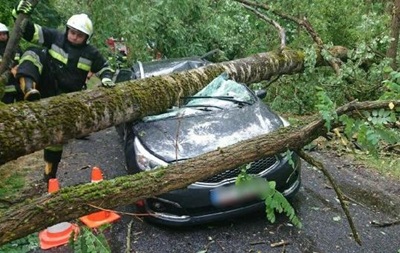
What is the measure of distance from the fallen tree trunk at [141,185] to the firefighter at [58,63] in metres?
2.43

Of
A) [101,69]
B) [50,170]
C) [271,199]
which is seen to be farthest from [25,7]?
[271,199]

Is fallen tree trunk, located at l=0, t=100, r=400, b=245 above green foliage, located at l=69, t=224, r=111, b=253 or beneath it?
above

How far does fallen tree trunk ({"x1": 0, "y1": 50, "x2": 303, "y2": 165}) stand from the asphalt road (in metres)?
0.98

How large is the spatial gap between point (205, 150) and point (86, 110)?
1362 mm

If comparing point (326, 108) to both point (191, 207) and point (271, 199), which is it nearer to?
point (271, 199)

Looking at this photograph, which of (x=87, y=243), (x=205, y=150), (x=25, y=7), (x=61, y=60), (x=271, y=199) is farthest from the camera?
(x=61, y=60)

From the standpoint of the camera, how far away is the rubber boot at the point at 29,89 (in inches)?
171

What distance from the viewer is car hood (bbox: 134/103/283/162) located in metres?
3.99

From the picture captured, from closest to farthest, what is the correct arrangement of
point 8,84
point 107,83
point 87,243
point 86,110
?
point 87,243, point 86,110, point 107,83, point 8,84

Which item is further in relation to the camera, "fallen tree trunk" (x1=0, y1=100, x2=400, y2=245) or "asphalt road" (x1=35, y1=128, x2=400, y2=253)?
"asphalt road" (x1=35, y1=128, x2=400, y2=253)

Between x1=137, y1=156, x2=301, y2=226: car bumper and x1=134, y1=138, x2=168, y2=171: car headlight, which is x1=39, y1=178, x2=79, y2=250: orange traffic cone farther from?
x1=134, y1=138, x2=168, y2=171: car headlight

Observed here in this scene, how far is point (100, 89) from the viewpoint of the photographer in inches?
Answer: 183

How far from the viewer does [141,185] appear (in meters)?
2.40

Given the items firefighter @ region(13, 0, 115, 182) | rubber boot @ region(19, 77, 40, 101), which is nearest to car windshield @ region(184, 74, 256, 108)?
firefighter @ region(13, 0, 115, 182)
